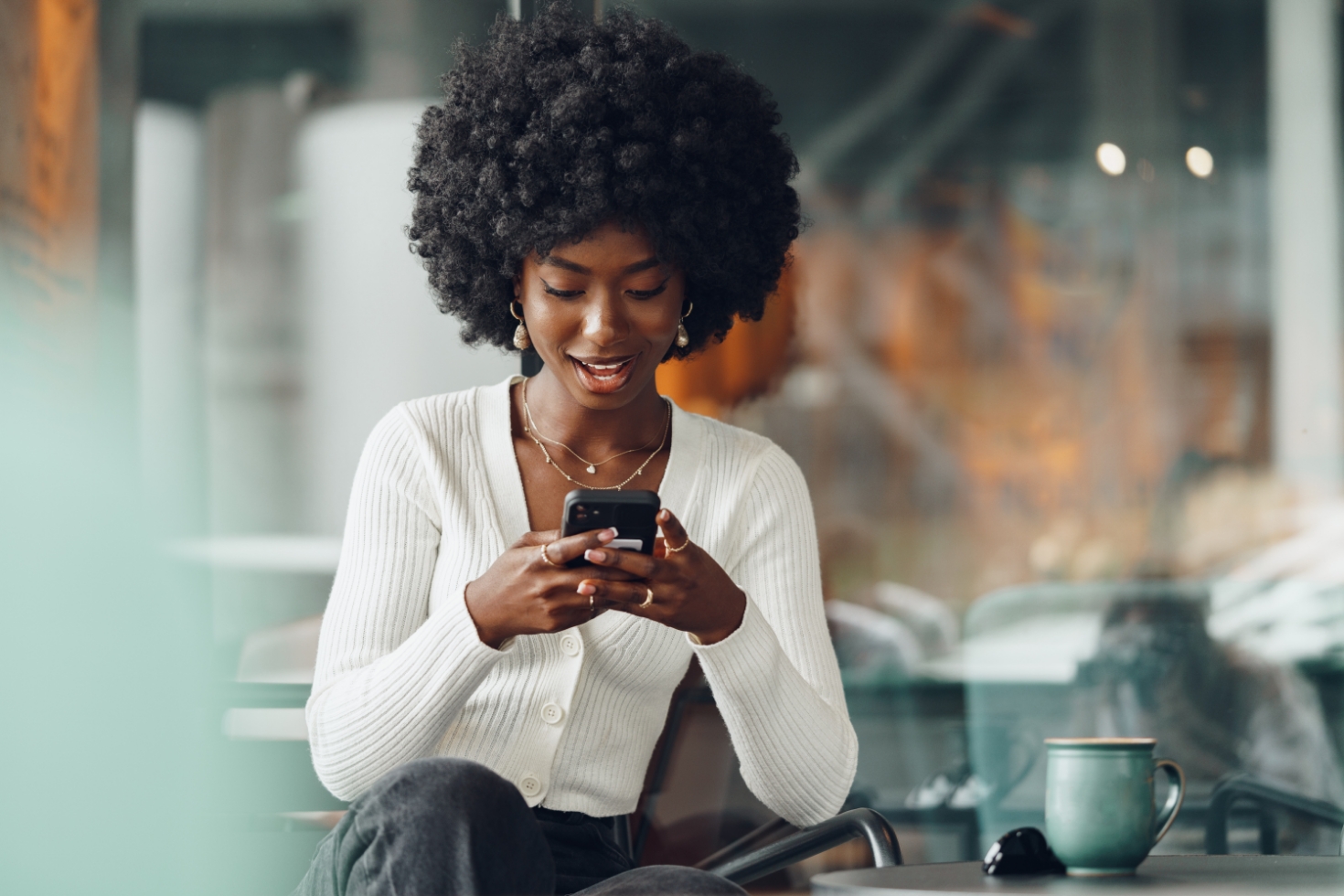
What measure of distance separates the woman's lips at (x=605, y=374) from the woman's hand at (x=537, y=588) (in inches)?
10.1

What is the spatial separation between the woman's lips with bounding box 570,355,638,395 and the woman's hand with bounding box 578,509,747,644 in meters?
0.25

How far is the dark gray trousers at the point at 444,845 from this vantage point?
1121 mm

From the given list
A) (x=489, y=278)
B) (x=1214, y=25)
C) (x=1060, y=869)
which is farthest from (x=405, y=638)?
(x=1214, y=25)

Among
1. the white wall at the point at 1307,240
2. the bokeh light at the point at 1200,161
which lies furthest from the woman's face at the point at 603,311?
the bokeh light at the point at 1200,161

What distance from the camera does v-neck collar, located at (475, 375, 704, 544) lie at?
5.28 feet

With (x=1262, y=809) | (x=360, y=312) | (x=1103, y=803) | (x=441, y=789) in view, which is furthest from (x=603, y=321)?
(x=1262, y=809)

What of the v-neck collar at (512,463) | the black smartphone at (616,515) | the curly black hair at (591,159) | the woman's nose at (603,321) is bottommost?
the black smartphone at (616,515)

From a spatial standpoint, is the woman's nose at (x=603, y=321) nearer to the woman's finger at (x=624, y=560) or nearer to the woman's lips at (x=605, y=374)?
the woman's lips at (x=605, y=374)

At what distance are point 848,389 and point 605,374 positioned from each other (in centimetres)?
403

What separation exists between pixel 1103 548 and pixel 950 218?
148 centimetres

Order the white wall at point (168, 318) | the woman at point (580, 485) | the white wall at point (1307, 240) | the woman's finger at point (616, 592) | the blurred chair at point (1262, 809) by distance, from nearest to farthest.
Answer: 1. the woman's finger at point (616, 592)
2. the woman at point (580, 485)
3. the blurred chair at point (1262, 809)
4. the white wall at point (168, 318)
5. the white wall at point (1307, 240)

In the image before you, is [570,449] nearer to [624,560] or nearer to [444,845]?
[624,560]

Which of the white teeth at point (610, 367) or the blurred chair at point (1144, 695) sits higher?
the white teeth at point (610, 367)

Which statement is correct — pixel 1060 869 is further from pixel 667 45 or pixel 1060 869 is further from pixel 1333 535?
pixel 1333 535
